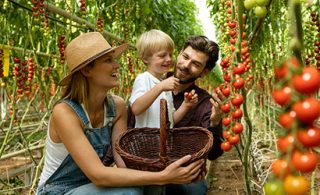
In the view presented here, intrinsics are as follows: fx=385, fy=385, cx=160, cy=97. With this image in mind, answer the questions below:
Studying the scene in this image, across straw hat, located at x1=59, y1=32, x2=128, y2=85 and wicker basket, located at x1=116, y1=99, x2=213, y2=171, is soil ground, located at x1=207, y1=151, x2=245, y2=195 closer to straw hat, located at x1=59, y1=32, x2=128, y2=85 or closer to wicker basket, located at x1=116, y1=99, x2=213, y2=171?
wicker basket, located at x1=116, y1=99, x2=213, y2=171

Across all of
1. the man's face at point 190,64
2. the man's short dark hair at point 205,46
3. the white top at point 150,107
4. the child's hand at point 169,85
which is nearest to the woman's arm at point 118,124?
the white top at point 150,107

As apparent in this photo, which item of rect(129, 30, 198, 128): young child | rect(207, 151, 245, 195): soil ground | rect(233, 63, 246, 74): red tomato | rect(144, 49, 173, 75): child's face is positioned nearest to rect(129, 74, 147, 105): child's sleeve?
rect(129, 30, 198, 128): young child

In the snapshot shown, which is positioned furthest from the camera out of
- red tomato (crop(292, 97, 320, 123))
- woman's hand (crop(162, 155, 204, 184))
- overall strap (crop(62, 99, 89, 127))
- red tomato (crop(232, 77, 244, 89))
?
overall strap (crop(62, 99, 89, 127))

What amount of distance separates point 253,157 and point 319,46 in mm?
1317

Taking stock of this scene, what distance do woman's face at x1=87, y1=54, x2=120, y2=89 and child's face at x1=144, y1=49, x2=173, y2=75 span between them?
0.42m

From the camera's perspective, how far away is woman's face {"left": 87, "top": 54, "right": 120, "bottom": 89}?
Result: 1.63 metres

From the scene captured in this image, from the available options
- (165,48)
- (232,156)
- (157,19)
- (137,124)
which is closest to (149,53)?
(165,48)

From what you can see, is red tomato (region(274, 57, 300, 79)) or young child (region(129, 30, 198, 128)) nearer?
red tomato (region(274, 57, 300, 79))

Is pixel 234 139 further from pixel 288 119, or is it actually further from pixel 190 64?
pixel 190 64

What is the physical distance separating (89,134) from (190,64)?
66 centimetres

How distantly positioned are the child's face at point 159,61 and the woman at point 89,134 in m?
0.33

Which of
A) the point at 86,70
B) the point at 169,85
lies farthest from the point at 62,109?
the point at 169,85

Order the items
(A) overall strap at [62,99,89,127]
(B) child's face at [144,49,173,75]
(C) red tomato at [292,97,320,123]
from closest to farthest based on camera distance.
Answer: (C) red tomato at [292,97,320,123] → (A) overall strap at [62,99,89,127] → (B) child's face at [144,49,173,75]

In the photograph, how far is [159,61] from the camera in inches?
80.3
